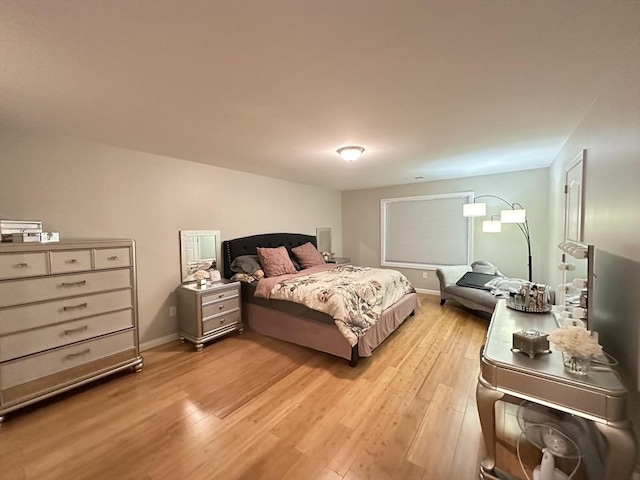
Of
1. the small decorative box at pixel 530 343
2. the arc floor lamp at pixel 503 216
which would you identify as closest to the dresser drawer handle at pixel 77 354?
the small decorative box at pixel 530 343

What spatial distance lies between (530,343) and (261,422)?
1.81 meters

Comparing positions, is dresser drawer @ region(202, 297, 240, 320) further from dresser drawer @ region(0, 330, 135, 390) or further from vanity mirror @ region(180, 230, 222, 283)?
dresser drawer @ region(0, 330, 135, 390)

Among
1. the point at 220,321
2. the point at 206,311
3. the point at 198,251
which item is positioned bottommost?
the point at 220,321

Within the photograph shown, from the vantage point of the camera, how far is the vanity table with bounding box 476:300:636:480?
3.45 feet

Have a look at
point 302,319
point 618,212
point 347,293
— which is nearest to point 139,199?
point 302,319

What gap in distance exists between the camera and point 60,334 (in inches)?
82.0

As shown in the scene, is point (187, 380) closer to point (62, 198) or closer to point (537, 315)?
point (62, 198)

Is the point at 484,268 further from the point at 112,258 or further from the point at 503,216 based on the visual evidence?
the point at 112,258

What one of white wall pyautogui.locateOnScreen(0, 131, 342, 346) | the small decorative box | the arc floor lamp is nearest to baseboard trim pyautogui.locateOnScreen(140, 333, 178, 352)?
white wall pyautogui.locateOnScreen(0, 131, 342, 346)

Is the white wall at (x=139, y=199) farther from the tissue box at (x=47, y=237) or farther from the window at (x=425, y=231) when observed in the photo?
the window at (x=425, y=231)

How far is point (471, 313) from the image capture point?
4.10m

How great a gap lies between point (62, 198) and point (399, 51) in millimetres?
3168

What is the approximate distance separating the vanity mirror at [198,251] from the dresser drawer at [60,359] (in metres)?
1.04

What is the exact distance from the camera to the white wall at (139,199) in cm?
229
